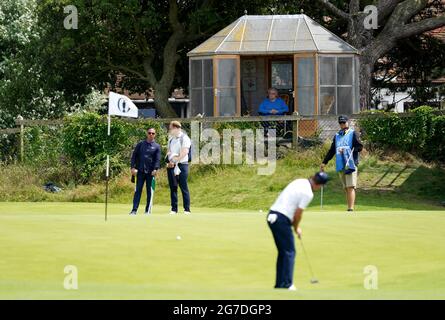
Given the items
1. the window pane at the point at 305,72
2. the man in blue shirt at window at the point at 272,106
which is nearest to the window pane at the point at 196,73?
the man in blue shirt at window at the point at 272,106

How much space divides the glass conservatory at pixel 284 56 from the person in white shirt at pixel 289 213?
2418 centimetres

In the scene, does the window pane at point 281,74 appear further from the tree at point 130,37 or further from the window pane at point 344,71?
the tree at point 130,37

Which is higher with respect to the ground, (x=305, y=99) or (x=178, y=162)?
(x=305, y=99)

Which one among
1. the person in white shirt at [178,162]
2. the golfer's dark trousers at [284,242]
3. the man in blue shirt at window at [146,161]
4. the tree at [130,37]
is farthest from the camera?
the tree at [130,37]

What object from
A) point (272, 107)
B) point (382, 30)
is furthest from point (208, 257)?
point (382, 30)

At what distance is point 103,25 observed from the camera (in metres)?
44.0

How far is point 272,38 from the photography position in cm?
4150

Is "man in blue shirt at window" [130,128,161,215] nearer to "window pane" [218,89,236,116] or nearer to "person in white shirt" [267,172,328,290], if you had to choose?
"person in white shirt" [267,172,328,290]

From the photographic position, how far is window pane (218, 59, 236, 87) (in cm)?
4128

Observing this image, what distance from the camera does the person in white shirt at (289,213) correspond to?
1642 cm

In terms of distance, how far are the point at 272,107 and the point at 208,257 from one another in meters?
19.7

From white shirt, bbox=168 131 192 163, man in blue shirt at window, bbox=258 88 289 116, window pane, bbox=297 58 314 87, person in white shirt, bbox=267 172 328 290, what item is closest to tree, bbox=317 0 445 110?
window pane, bbox=297 58 314 87

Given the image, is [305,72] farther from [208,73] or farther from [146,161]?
[146,161]
